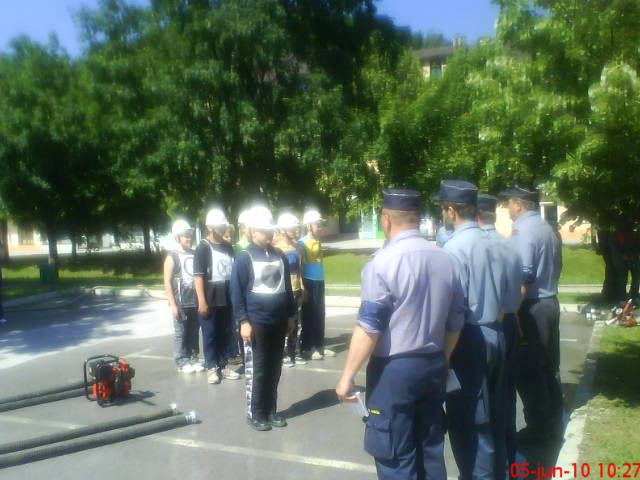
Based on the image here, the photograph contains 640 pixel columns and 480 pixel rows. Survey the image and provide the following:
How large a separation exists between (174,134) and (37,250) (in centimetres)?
3511

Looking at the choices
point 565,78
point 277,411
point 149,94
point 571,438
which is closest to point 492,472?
point 571,438

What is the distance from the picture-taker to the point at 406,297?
140 inches

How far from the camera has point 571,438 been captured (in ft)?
17.3

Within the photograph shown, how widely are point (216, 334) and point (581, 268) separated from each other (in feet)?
55.0

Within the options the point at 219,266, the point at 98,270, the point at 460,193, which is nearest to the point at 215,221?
the point at 219,266

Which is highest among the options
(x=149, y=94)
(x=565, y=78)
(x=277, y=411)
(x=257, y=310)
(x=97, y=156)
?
(x=149, y=94)

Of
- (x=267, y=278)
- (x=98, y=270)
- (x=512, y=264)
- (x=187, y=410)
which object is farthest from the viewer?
(x=98, y=270)

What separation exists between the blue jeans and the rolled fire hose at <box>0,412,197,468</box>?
6.62ft

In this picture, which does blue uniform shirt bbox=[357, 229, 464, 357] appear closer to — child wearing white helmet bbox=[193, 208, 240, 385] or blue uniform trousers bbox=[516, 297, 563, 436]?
blue uniform trousers bbox=[516, 297, 563, 436]

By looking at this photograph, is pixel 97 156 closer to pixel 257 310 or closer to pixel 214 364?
pixel 214 364

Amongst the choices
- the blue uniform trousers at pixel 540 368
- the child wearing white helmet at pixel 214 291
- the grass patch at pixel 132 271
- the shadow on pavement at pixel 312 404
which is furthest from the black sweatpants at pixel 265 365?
the grass patch at pixel 132 271

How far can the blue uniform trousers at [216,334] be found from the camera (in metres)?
7.70

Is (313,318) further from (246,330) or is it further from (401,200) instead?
(401,200)

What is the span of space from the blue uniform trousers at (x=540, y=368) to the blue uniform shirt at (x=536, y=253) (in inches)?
4.7
